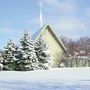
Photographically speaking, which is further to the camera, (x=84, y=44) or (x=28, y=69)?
(x=84, y=44)

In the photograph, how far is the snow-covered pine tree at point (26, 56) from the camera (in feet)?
99.6

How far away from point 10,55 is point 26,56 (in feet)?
10.3

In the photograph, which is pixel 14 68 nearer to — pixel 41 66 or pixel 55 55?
pixel 41 66

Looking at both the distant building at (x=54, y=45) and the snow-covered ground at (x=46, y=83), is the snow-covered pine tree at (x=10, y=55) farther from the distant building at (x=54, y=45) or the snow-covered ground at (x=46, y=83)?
the snow-covered ground at (x=46, y=83)

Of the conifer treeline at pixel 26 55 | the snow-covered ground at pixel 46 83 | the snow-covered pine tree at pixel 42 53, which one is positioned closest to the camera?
the snow-covered ground at pixel 46 83

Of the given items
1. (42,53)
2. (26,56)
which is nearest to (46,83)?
(26,56)

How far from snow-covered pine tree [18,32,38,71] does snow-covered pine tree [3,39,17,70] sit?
1383 mm

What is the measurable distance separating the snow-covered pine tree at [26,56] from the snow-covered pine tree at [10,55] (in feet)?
4.54

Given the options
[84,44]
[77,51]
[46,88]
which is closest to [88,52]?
[77,51]

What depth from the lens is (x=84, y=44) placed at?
71750 mm

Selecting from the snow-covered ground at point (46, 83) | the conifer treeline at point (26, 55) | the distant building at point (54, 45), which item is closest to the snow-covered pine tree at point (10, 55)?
the conifer treeline at point (26, 55)

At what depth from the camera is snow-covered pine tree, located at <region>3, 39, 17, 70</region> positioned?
3216 centimetres

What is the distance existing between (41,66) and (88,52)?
33.6m

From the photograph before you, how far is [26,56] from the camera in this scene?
3048cm
